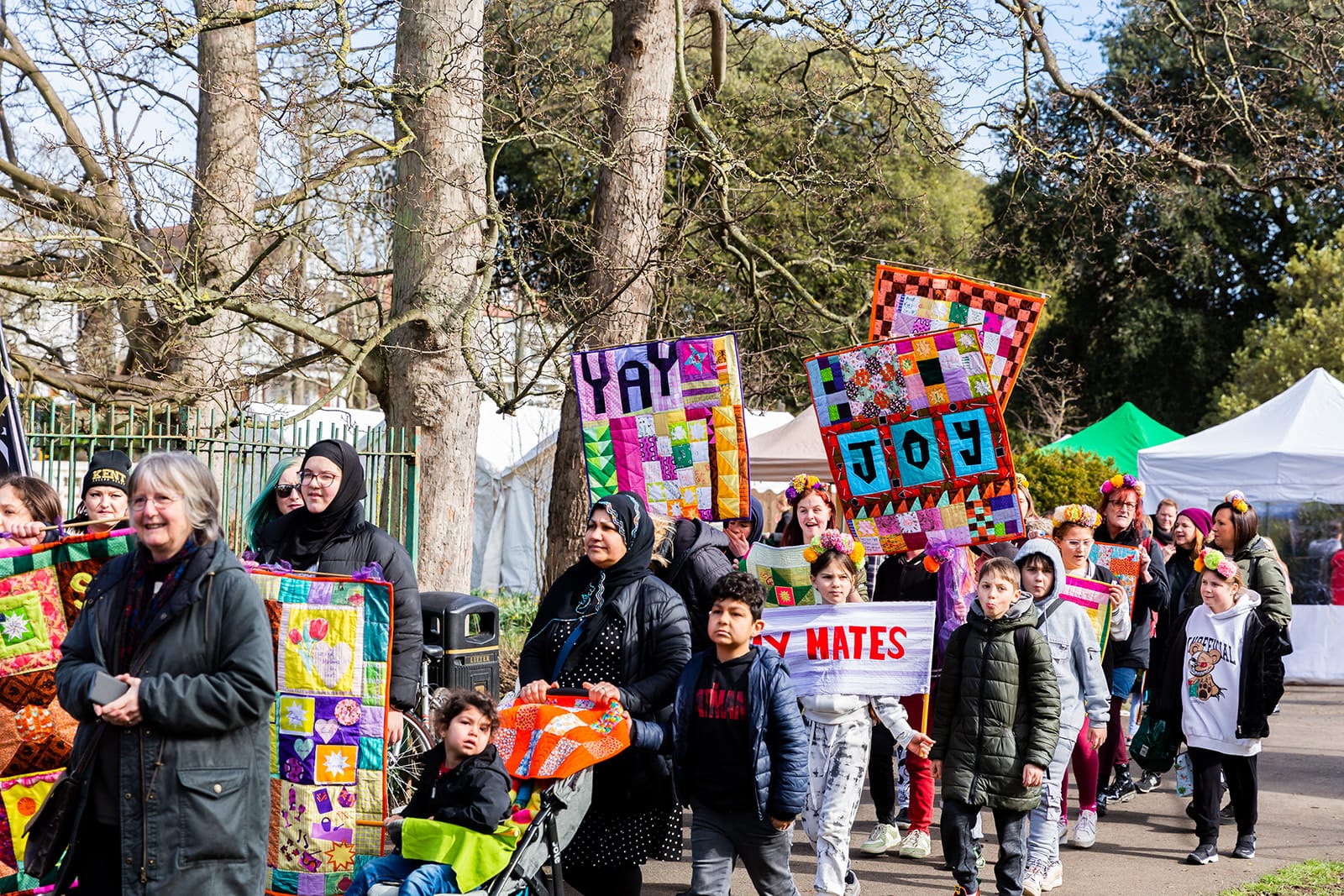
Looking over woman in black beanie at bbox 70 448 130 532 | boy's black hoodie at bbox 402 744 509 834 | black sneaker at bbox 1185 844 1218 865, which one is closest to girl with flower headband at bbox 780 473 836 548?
black sneaker at bbox 1185 844 1218 865

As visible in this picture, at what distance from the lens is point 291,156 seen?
431 inches

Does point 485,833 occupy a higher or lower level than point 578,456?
lower

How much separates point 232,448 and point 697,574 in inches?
154

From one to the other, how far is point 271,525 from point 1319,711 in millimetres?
11742

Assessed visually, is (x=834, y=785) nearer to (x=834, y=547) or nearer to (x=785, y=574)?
(x=834, y=547)

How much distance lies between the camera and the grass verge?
6.63m

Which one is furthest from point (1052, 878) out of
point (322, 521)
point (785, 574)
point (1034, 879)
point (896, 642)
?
point (322, 521)

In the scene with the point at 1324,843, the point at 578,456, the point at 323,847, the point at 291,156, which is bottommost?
the point at 1324,843

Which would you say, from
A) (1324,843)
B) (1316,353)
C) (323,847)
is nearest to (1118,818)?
(1324,843)

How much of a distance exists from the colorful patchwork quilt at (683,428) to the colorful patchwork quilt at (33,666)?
3112mm

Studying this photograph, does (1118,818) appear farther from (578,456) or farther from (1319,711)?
(1319,711)

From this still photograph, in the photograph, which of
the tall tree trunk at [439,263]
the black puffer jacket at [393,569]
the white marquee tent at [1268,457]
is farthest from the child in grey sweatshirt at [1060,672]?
the white marquee tent at [1268,457]

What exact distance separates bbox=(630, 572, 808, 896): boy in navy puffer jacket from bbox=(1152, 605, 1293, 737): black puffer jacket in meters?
3.55

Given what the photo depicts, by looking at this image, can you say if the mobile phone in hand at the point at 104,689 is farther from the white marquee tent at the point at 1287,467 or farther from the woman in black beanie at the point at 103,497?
the white marquee tent at the point at 1287,467
